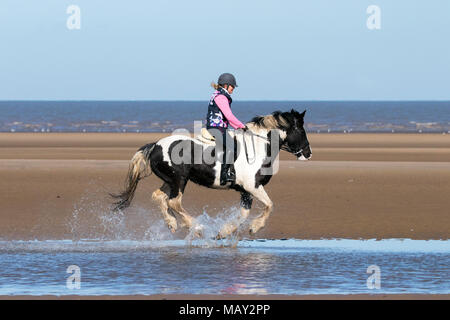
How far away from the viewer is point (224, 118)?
13.6 m

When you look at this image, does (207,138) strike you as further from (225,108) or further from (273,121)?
(273,121)

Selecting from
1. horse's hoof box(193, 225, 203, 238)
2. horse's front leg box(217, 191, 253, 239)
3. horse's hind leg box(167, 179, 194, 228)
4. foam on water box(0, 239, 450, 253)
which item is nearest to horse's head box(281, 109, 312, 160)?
horse's front leg box(217, 191, 253, 239)

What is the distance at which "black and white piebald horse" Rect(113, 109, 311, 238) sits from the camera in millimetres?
13320

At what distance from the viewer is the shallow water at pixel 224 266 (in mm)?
9836

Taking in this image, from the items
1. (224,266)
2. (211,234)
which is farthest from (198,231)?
(224,266)

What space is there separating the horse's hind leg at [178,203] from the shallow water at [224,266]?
32 centimetres

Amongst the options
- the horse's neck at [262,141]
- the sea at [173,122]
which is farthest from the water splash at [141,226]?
the sea at [173,122]

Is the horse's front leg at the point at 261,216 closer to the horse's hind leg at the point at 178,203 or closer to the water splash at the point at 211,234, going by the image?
the water splash at the point at 211,234

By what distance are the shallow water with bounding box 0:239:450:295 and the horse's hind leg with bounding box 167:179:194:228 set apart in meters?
0.32
